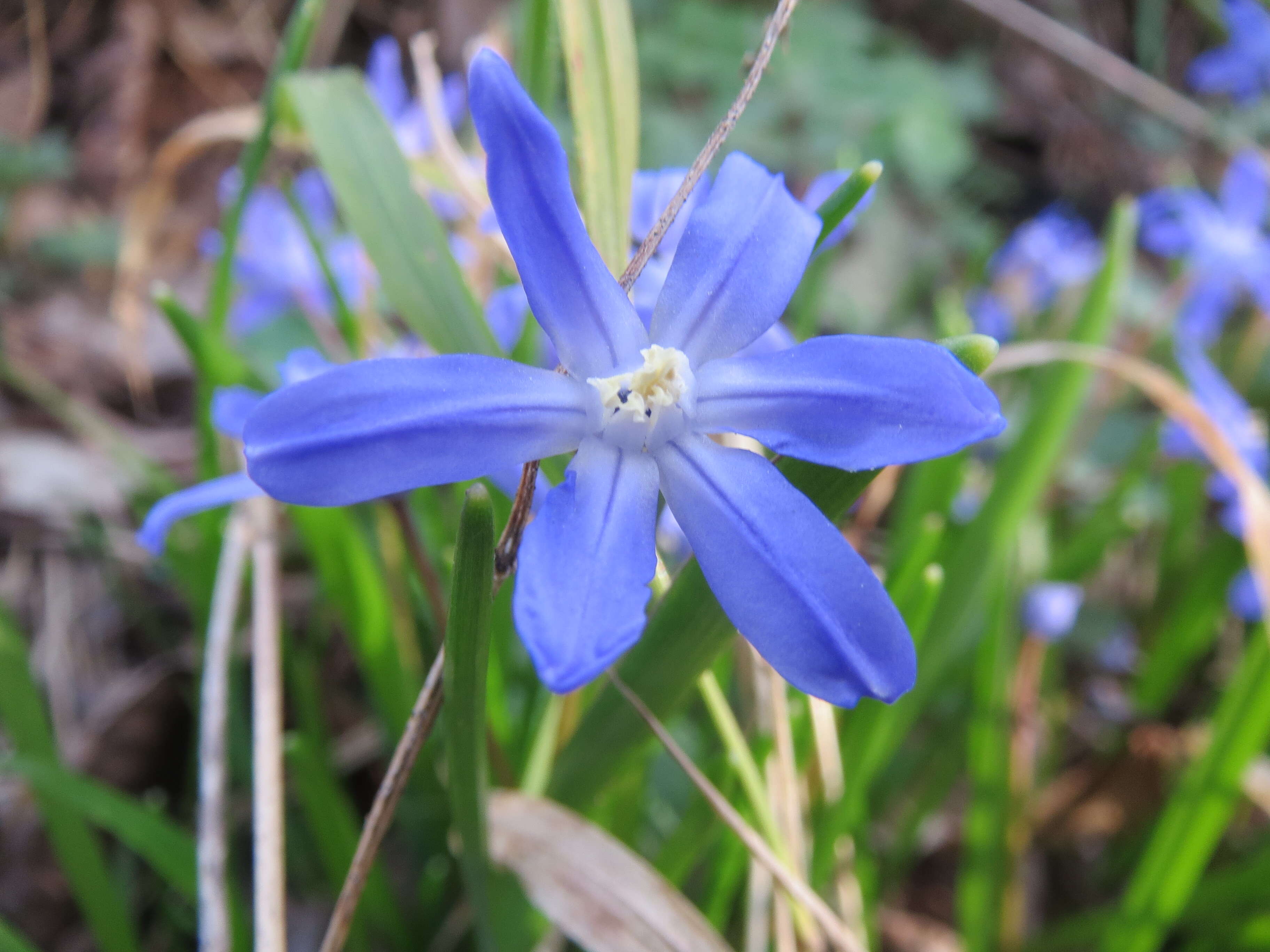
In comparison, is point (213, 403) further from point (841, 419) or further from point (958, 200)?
point (958, 200)

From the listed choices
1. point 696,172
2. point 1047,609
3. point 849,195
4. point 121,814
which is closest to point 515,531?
point 696,172

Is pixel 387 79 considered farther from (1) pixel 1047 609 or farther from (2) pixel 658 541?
(1) pixel 1047 609

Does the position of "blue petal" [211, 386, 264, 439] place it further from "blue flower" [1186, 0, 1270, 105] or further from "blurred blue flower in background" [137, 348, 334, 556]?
"blue flower" [1186, 0, 1270, 105]

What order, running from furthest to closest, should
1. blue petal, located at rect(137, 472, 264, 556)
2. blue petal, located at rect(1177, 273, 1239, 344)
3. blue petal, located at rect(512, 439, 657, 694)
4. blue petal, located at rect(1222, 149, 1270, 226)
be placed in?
blue petal, located at rect(1222, 149, 1270, 226)
blue petal, located at rect(1177, 273, 1239, 344)
blue petal, located at rect(137, 472, 264, 556)
blue petal, located at rect(512, 439, 657, 694)

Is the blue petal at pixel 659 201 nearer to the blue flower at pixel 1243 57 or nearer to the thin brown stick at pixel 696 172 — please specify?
the thin brown stick at pixel 696 172

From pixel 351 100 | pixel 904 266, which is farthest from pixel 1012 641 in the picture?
pixel 904 266

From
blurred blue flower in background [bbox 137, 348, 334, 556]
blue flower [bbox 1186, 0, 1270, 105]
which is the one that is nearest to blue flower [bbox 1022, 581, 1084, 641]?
blurred blue flower in background [bbox 137, 348, 334, 556]

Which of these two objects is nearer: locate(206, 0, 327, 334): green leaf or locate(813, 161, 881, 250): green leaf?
locate(813, 161, 881, 250): green leaf

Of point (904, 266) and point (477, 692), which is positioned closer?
point (477, 692)
